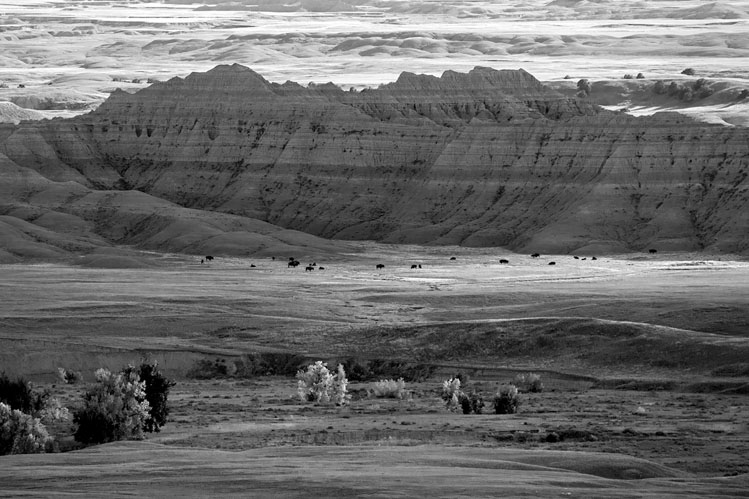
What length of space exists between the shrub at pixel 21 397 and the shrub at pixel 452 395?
33.3ft

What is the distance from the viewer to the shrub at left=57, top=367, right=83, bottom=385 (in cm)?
4888

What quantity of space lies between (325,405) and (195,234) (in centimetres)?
5276

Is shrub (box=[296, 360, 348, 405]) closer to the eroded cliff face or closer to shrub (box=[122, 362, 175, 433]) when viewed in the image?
shrub (box=[122, 362, 175, 433])

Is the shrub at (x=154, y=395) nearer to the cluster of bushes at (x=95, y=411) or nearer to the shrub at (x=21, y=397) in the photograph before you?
the cluster of bushes at (x=95, y=411)

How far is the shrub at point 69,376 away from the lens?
48.9 meters

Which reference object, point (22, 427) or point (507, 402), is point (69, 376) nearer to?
point (22, 427)

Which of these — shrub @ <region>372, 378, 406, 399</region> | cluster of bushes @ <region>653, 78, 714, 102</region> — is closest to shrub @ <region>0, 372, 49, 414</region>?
shrub @ <region>372, 378, 406, 399</region>

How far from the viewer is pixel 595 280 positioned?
2822 inches

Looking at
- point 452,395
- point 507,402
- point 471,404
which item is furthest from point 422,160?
point 507,402

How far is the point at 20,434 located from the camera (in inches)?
1337

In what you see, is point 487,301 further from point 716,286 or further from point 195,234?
point 195,234

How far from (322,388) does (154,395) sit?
19.5 ft

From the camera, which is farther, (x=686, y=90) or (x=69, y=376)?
(x=686, y=90)

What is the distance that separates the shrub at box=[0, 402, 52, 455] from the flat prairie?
973 millimetres
